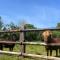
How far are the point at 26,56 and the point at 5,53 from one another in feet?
5.26

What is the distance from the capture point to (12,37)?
62.3ft

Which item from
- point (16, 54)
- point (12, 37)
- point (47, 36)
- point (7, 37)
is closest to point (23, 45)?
point (16, 54)

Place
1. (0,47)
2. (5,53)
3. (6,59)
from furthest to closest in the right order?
1. (0,47)
2. (5,53)
3. (6,59)

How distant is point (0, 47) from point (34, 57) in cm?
837

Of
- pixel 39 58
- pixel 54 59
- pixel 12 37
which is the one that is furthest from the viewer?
pixel 12 37

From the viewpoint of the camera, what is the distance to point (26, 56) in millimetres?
9695

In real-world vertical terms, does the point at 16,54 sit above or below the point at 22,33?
below

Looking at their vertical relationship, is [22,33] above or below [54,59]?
above

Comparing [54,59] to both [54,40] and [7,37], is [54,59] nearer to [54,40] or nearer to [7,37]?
[54,40]

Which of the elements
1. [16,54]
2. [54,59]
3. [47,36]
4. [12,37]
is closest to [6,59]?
[16,54]

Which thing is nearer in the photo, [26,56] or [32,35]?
[26,56]

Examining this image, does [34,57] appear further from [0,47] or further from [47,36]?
[0,47]

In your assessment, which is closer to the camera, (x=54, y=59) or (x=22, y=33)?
(x=54, y=59)

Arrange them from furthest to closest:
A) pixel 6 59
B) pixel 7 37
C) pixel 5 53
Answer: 1. pixel 7 37
2. pixel 5 53
3. pixel 6 59
